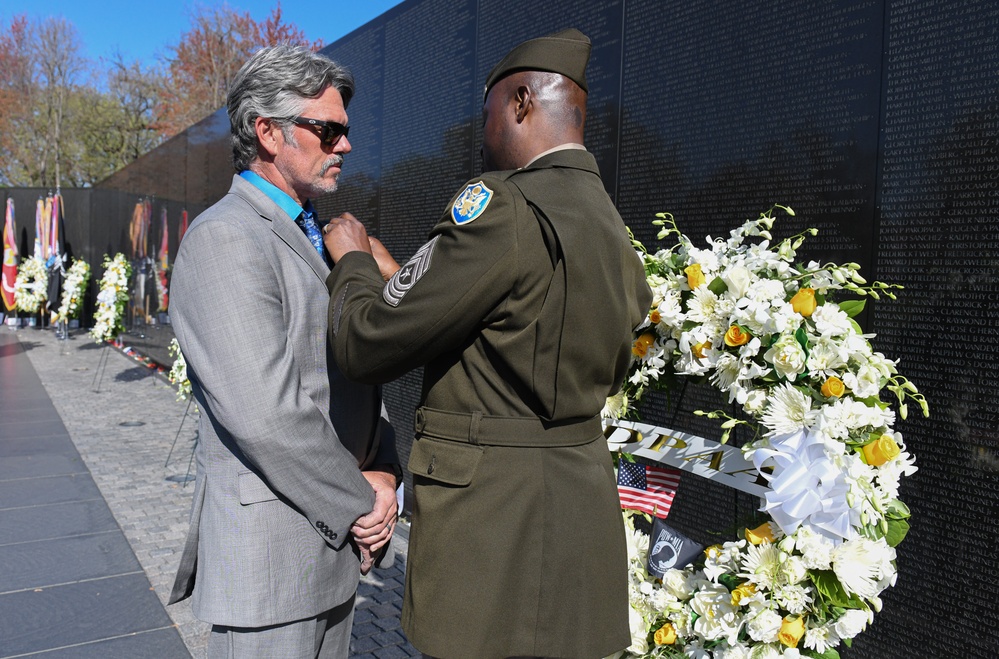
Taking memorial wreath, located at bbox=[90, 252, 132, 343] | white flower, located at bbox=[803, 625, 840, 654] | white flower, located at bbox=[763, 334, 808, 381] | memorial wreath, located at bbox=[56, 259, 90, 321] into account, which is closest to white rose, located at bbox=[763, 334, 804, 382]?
white flower, located at bbox=[763, 334, 808, 381]

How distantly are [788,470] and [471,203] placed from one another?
3.59ft

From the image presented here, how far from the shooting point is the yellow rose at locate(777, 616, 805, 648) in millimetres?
2010

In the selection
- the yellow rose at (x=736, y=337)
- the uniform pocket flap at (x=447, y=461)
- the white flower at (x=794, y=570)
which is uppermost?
the yellow rose at (x=736, y=337)

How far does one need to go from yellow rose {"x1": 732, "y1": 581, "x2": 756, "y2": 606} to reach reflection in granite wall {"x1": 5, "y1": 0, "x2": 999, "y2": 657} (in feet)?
0.50

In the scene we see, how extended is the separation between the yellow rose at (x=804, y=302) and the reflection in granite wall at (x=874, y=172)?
0.67 meters

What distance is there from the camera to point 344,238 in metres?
2.06

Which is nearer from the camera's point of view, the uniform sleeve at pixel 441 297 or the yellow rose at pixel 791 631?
the uniform sleeve at pixel 441 297

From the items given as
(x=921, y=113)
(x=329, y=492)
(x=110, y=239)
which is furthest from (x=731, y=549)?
(x=110, y=239)

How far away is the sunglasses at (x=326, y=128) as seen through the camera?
2125 mm

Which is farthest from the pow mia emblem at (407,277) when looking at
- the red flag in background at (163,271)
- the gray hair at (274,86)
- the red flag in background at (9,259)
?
the red flag in background at (9,259)

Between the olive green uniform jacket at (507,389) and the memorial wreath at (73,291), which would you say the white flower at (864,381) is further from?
the memorial wreath at (73,291)

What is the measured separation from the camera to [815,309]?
2188 millimetres

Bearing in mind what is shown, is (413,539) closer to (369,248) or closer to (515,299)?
(515,299)

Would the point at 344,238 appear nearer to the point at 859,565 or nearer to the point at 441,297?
the point at 441,297
